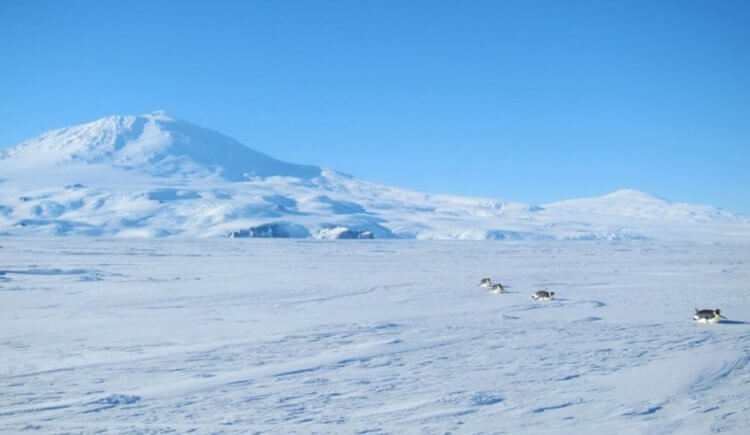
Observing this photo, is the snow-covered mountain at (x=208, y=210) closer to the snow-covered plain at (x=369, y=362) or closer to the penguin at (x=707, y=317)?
the snow-covered plain at (x=369, y=362)

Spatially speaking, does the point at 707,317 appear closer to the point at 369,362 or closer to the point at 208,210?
the point at 369,362

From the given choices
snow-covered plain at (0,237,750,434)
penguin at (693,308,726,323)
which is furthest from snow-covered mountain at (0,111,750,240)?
penguin at (693,308,726,323)

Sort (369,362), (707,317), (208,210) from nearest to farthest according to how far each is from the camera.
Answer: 1. (369,362)
2. (707,317)
3. (208,210)

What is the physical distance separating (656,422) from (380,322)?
21.8 ft

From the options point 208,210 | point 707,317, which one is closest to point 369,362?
point 707,317

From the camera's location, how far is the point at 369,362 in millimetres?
8547

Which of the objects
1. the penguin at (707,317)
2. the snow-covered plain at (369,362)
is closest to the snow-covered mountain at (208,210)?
the snow-covered plain at (369,362)

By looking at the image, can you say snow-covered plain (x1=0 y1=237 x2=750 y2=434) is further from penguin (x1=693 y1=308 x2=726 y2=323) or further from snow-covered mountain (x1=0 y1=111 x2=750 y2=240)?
snow-covered mountain (x1=0 y1=111 x2=750 y2=240)

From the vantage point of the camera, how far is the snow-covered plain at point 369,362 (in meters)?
6.07

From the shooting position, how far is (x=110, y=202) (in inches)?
4921

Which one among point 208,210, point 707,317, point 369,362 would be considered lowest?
point 369,362

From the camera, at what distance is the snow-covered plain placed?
607 centimetres

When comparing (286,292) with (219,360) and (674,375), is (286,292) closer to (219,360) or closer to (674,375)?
(219,360)

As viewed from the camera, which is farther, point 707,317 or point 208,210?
point 208,210
